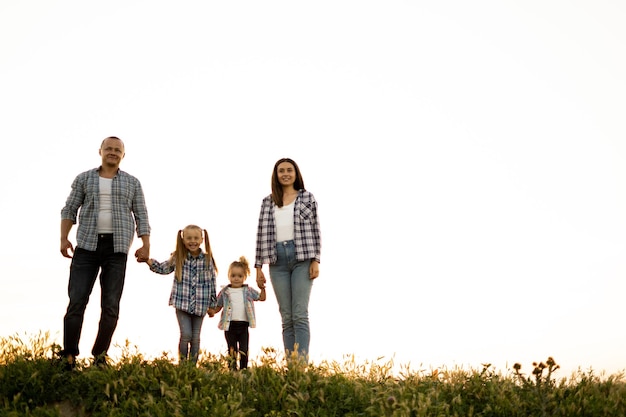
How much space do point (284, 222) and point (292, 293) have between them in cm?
99

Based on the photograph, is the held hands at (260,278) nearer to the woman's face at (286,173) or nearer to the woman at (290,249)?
the woman at (290,249)

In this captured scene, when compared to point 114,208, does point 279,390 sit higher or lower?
lower

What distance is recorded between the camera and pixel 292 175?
9773 millimetres

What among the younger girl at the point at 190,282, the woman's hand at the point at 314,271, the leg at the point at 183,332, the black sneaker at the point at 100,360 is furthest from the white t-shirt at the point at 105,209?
the woman's hand at the point at 314,271

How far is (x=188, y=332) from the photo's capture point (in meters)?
10.4

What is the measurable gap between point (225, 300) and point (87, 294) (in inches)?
96.8

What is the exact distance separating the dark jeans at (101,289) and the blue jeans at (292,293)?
2101mm

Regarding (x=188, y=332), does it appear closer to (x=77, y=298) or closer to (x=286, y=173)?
(x=77, y=298)

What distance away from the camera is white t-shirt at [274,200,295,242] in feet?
31.2

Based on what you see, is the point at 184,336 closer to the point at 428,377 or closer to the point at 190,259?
the point at 190,259

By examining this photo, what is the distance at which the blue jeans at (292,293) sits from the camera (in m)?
9.23

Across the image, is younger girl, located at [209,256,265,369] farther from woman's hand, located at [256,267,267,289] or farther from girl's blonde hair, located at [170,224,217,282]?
woman's hand, located at [256,267,267,289]

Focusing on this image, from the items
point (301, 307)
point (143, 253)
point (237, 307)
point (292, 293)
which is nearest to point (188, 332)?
point (237, 307)

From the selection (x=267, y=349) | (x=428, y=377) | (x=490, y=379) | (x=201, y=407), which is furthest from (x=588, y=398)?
(x=201, y=407)
